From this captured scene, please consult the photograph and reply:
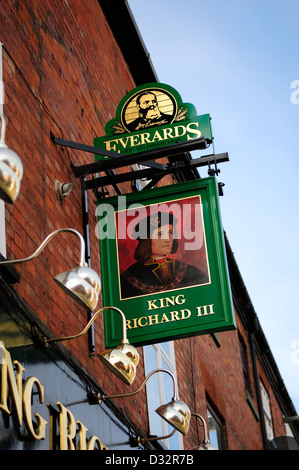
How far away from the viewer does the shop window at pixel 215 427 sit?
14.8 meters

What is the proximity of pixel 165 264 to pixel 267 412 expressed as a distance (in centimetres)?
1329

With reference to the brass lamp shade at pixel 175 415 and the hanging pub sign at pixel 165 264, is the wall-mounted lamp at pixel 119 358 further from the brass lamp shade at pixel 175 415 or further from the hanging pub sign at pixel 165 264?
the brass lamp shade at pixel 175 415

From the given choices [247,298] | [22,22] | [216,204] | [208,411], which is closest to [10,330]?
[216,204]

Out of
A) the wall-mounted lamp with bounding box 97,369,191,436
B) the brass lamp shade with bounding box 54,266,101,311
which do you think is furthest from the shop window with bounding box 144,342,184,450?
the brass lamp shade with bounding box 54,266,101,311

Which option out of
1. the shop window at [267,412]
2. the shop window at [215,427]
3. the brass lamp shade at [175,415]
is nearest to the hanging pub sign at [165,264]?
the brass lamp shade at [175,415]

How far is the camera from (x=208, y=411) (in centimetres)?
1477

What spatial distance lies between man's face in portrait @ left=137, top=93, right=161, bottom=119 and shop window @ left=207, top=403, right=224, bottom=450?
7055 mm

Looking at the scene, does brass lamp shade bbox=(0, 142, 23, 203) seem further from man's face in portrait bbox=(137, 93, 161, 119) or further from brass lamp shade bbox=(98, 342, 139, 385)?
man's face in portrait bbox=(137, 93, 161, 119)

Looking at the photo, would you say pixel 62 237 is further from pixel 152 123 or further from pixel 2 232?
pixel 152 123

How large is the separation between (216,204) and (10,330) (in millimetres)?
3054

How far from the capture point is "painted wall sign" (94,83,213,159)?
9.23 m

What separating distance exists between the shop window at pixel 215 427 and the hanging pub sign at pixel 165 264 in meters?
6.99

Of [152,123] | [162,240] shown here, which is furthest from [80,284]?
[152,123]
